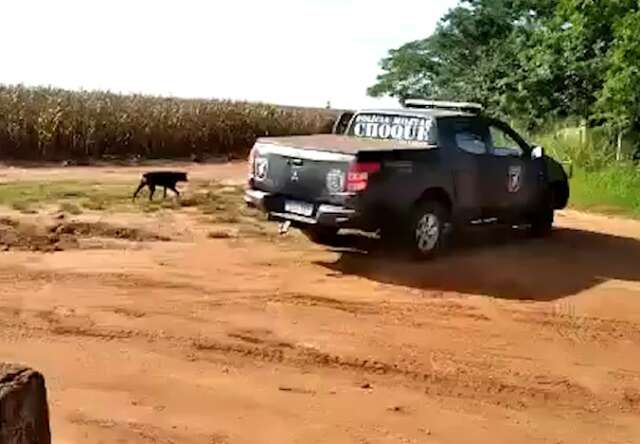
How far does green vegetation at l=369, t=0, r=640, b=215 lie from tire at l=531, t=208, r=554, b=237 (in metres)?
4.22

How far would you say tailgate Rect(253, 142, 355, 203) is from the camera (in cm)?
1027

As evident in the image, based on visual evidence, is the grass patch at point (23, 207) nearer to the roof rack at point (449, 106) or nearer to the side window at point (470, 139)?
the roof rack at point (449, 106)

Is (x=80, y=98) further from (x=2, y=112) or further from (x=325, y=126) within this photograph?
(x=325, y=126)

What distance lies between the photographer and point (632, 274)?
11.2m

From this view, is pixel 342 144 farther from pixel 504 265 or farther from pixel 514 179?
pixel 514 179

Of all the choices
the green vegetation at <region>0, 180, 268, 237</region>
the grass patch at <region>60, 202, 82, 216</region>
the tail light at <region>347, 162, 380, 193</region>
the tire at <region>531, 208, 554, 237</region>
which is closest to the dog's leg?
the green vegetation at <region>0, 180, 268, 237</region>

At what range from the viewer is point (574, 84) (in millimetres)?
27469

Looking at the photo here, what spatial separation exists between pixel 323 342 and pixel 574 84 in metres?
21.4

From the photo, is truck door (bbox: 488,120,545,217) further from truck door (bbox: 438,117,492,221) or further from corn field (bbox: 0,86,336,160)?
corn field (bbox: 0,86,336,160)

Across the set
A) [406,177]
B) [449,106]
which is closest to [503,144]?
[449,106]

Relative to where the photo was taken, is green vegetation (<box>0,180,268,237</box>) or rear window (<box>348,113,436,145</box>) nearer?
rear window (<box>348,113,436,145</box>)

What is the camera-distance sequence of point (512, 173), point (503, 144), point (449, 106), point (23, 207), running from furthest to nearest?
point (23, 207)
point (449, 106)
point (503, 144)
point (512, 173)

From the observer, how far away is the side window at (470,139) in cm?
1173

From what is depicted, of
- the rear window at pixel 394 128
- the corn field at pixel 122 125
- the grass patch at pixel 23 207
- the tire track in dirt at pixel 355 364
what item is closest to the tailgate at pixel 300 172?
the rear window at pixel 394 128
